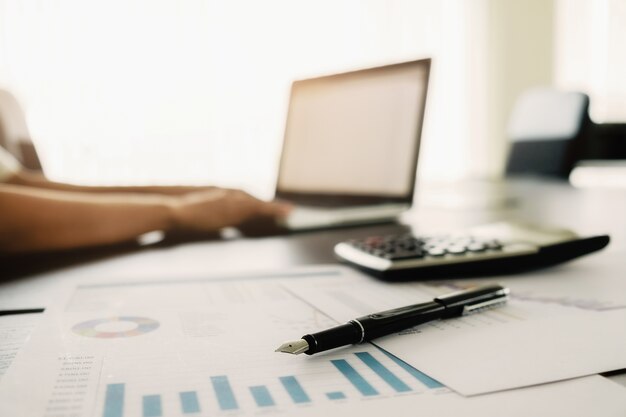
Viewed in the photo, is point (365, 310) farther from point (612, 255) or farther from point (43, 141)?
point (43, 141)

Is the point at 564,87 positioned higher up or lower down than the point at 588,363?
higher up

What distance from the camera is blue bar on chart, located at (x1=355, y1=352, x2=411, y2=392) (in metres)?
0.31

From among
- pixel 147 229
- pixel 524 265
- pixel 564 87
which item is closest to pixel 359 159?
pixel 147 229

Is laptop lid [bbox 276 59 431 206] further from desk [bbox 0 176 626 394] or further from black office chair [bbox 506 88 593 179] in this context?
black office chair [bbox 506 88 593 179]

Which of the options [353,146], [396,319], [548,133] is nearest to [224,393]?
[396,319]

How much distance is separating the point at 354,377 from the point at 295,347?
40mm

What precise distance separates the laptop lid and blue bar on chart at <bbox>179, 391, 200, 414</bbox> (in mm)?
678

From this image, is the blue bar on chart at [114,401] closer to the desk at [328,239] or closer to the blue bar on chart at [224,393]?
the blue bar on chart at [224,393]

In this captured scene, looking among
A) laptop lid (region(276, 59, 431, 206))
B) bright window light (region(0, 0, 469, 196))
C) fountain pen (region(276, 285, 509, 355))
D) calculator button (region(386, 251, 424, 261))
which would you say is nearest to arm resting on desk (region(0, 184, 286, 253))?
laptop lid (region(276, 59, 431, 206))

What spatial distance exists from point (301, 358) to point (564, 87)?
4.16m

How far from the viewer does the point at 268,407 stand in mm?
285

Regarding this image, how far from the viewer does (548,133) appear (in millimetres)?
1915

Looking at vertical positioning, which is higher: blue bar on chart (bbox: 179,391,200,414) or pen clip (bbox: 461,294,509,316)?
pen clip (bbox: 461,294,509,316)

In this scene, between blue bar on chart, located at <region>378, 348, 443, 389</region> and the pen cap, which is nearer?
blue bar on chart, located at <region>378, 348, 443, 389</region>
